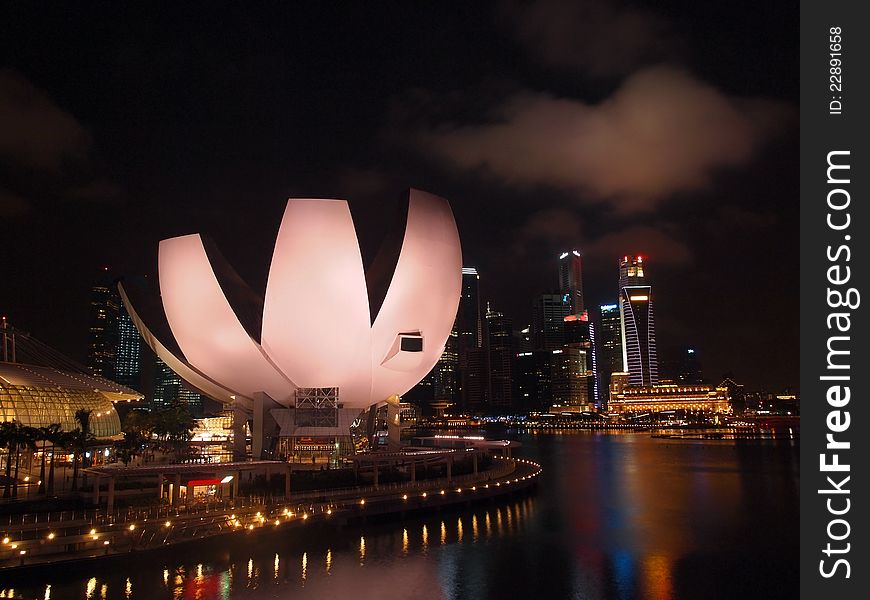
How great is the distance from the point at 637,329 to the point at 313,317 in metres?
146

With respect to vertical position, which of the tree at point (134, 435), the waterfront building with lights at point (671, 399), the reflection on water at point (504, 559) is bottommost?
the waterfront building with lights at point (671, 399)

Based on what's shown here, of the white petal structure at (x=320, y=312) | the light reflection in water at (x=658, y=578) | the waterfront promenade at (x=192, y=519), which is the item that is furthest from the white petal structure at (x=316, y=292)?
the light reflection in water at (x=658, y=578)

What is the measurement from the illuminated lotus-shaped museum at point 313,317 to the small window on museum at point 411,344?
0.04 meters

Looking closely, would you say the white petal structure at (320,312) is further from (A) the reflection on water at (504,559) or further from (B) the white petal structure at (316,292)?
(A) the reflection on water at (504,559)

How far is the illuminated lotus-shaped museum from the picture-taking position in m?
21.5

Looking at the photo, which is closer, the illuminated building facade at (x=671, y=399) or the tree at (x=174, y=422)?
the tree at (x=174, y=422)

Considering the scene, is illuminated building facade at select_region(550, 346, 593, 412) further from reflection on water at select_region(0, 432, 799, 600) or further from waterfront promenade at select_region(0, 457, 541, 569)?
waterfront promenade at select_region(0, 457, 541, 569)

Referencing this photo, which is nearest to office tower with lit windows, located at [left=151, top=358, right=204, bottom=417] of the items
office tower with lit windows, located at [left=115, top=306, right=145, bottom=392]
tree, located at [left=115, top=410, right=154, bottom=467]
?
office tower with lit windows, located at [left=115, top=306, right=145, bottom=392]

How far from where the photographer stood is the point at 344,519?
19.4m

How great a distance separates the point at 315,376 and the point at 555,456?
31.1 metres

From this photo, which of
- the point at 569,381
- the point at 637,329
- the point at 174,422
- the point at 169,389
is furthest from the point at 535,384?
the point at 174,422

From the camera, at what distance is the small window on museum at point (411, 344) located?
24234 mm
